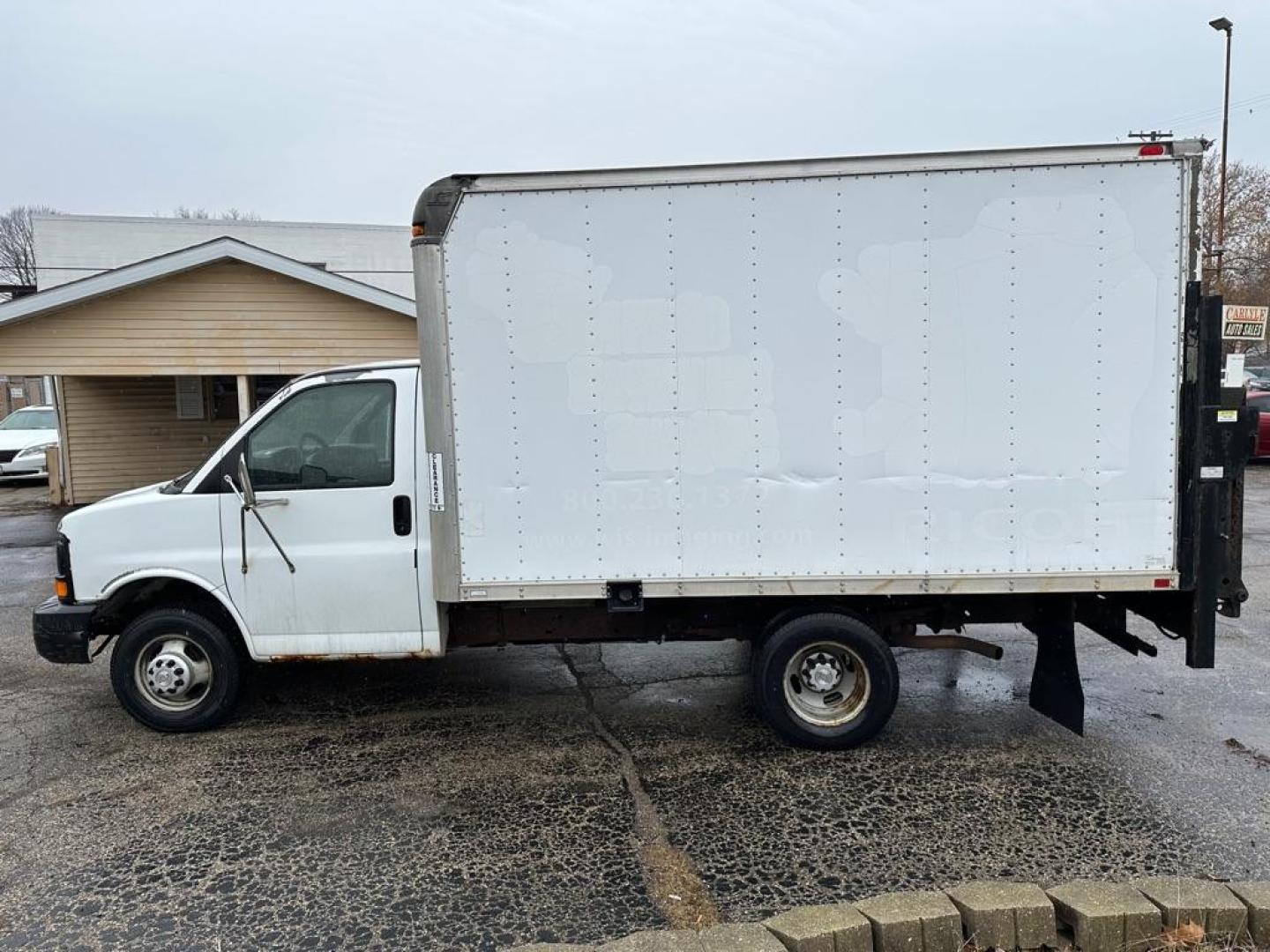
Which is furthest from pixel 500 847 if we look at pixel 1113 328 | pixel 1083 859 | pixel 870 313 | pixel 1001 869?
pixel 1113 328

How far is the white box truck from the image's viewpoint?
4.04 meters

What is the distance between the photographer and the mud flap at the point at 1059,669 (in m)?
4.59

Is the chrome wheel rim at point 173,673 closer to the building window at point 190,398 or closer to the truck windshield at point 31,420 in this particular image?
the building window at point 190,398

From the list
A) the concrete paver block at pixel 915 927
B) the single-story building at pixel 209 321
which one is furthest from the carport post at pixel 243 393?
the concrete paver block at pixel 915 927

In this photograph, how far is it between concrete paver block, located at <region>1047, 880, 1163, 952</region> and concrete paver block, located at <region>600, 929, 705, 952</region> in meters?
1.31

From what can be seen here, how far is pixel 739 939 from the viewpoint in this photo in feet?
9.45

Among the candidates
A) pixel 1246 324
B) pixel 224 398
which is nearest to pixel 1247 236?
pixel 1246 324

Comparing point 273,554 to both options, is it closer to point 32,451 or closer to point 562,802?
point 562,802

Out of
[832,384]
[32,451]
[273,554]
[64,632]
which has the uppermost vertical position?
[832,384]

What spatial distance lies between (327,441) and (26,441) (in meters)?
A: 18.0

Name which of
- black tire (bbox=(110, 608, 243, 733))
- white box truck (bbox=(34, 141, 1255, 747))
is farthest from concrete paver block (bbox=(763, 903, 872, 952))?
black tire (bbox=(110, 608, 243, 733))

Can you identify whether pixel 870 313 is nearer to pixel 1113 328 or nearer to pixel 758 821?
pixel 1113 328

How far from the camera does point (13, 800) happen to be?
14.1ft

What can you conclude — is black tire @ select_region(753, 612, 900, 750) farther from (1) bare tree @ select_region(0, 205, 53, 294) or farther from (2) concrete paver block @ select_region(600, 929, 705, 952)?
(1) bare tree @ select_region(0, 205, 53, 294)
